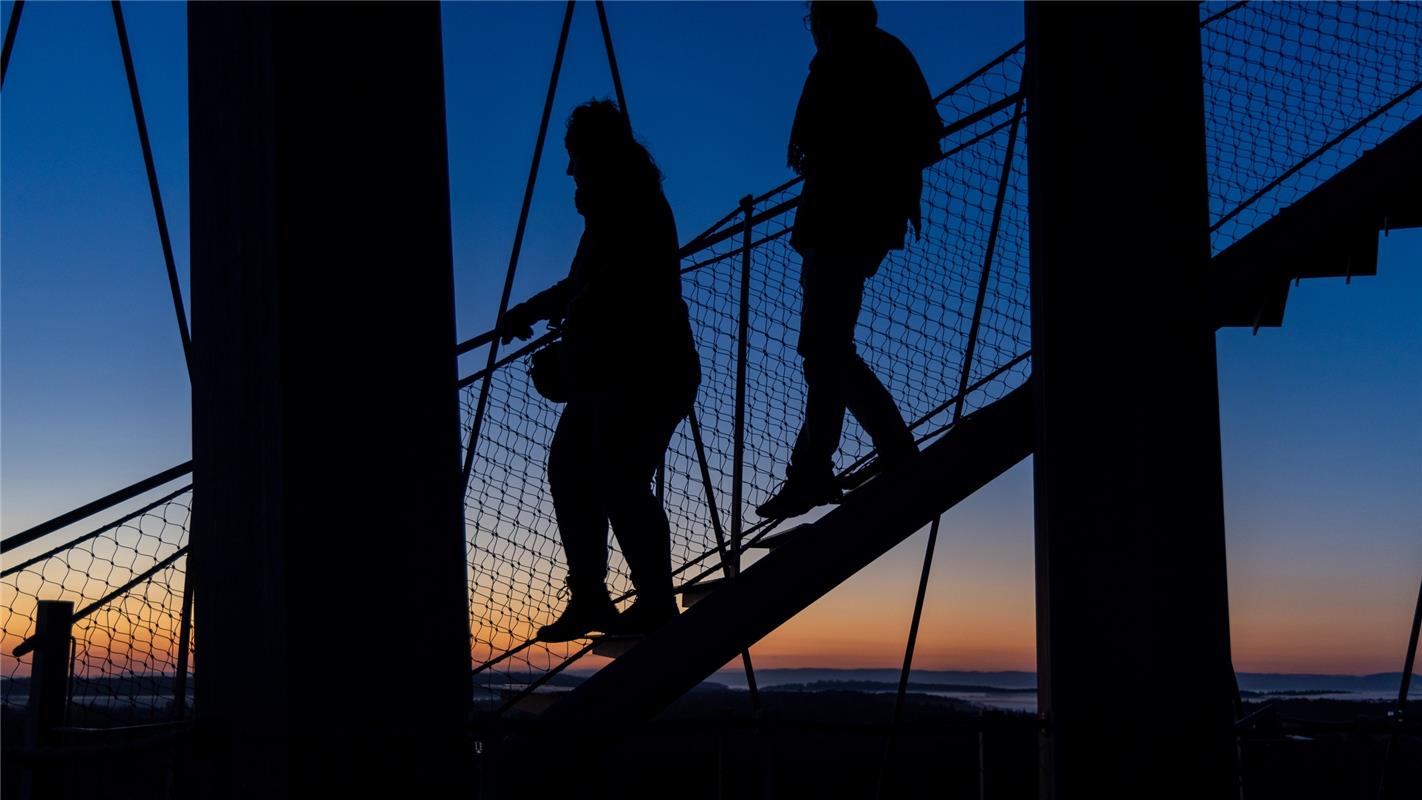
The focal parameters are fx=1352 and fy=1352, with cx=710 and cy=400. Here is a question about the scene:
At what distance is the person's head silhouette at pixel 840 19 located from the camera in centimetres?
286

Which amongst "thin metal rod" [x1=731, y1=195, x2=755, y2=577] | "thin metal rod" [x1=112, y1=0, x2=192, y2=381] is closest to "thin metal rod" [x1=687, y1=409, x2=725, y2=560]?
"thin metal rod" [x1=731, y1=195, x2=755, y2=577]

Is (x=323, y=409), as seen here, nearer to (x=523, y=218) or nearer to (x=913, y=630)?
(x=523, y=218)

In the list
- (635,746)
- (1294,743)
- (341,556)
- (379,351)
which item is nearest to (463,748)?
(341,556)

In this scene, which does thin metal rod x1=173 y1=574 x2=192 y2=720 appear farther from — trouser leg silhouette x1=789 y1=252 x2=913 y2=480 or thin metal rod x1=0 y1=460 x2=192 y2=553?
trouser leg silhouette x1=789 y1=252 x2=913 y2=480

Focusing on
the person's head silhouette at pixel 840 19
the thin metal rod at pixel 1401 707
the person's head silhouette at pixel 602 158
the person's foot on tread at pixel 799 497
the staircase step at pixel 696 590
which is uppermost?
the person's head silhouette at pixel 840 19

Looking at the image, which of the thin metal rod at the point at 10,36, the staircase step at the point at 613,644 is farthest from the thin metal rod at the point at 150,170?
the staircase step at the point at 613,644

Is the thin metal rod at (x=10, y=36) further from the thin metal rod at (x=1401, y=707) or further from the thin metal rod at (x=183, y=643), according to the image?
the thin metal rod at (x=1401, y=707)

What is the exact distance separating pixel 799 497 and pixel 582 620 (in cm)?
54

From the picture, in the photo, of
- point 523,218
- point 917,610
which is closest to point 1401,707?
point 917,610

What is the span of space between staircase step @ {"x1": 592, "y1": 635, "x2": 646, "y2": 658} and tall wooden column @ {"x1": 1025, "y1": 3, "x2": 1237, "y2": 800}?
80cm

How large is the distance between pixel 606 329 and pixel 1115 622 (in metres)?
1.09

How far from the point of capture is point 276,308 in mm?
1863

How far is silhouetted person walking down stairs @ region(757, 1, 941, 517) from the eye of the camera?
110 inches

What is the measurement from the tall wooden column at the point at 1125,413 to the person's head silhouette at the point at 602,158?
783 millimetres
